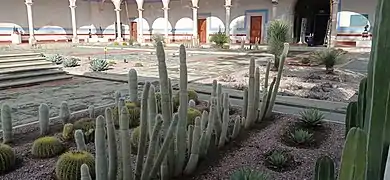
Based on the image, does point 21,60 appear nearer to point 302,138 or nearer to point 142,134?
point 142,134

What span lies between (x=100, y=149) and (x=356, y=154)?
6.15ft

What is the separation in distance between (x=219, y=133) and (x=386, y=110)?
2769 millimetres

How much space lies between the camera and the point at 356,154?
5.16 ft

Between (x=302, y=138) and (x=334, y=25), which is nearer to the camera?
(x=302, y=138)

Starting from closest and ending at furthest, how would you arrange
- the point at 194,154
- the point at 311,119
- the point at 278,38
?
1. the point at 194,154
2. the point at 311,119
3. the point at 278,38

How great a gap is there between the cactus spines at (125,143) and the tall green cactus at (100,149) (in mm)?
144

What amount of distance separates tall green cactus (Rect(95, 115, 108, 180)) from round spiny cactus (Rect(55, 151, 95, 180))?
721mm

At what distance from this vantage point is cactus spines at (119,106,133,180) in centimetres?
266

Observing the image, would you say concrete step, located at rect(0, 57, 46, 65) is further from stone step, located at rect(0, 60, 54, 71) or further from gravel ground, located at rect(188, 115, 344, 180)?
gravel ground, located at rect(188, 115, 344, 180)

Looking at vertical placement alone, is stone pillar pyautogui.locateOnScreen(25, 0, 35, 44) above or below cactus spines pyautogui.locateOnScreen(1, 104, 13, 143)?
above

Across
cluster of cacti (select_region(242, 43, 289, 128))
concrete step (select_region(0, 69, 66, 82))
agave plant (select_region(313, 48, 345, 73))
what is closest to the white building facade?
agave plant (select_region(313, 48, 345, 73))

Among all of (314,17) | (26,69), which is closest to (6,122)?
(26,69)

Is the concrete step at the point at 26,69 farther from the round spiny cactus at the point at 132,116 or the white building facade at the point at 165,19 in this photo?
the white building facade at the point at 165,19

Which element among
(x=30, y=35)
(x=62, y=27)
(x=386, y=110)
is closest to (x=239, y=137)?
(x=386, y=110)
